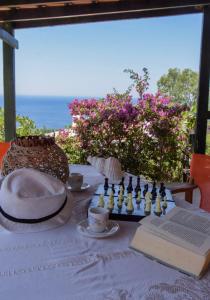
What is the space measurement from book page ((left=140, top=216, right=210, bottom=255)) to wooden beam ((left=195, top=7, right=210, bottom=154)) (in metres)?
2.31

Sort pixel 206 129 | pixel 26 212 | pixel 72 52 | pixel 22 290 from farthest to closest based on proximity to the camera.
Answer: pixel 72 52
pixel 206 129
pixel 26 212
pixel 22 290

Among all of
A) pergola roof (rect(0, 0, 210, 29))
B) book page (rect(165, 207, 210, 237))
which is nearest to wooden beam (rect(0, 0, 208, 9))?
pergola roof (rect(0, 0, 210, 29))

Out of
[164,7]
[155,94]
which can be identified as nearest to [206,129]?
[155,94]

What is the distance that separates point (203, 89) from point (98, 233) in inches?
95.9

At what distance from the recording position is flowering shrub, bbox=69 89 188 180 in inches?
141

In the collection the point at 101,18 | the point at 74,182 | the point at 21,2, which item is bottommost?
the point at 74,182

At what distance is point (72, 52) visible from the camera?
609 centimetres

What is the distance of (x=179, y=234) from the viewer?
0.98m

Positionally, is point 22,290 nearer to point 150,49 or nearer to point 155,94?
point 155,94

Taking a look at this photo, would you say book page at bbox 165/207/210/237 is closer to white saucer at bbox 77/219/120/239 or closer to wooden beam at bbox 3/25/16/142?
white saucer at bbox 77/219/120/239

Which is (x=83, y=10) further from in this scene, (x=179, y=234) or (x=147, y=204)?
(x=179, y=234)

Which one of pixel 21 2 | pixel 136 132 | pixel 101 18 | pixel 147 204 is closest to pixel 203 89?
pixel 136 132

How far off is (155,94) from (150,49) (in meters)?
1.49

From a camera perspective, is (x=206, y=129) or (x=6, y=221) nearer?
(x=6, y=221)
